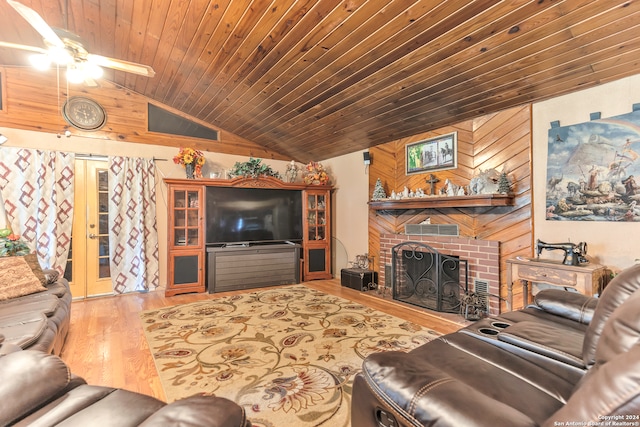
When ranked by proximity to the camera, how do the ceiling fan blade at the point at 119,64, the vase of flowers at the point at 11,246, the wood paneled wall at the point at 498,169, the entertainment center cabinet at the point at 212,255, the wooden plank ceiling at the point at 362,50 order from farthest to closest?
1. the entertainment center cabinet at the point at 212,255
2. the wood paneled wall at the point at 498,169
3. the vase of flowers at the point at 11,246
4. the ceiling fan blade at the point at 119,64
5. the wooden plank ceiling at the point at 362,50

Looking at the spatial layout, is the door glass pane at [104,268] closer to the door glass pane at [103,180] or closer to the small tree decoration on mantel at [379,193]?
the door glass pane at [103,180]

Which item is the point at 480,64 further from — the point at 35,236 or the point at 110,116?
the point at 35,236

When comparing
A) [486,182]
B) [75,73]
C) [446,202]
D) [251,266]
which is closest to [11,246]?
[75,73]

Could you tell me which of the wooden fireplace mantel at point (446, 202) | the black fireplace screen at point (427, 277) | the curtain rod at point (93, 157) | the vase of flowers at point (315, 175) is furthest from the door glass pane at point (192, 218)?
the black fireplace screen at point (427, 277)

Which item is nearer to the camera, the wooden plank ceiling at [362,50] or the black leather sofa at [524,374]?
the black leather sofa at [524,374]

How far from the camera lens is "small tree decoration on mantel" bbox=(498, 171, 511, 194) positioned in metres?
2.99

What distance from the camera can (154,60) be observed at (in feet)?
10.9

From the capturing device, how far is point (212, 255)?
435 cm

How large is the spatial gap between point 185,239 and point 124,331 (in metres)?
1.67

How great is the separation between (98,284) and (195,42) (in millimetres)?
3706

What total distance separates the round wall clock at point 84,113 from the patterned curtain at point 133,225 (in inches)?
22.3

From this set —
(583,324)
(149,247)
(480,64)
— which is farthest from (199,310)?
(480,64)

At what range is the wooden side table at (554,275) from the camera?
2.30 meters

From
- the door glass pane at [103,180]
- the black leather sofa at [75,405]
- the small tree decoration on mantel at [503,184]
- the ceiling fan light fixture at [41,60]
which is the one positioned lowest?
the black leather sofa at [75,405]
